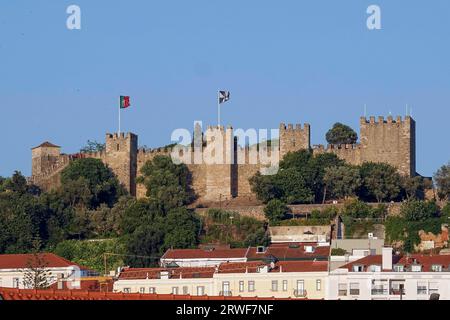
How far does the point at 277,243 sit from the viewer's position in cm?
6431

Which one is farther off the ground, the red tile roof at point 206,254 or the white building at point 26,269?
the red tile roof at point 206,254

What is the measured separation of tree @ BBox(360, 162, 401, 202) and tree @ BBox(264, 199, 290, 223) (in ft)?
10.8

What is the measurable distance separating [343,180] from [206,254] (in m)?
9.50

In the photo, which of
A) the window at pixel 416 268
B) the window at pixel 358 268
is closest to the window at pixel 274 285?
the window at pixel 358 268

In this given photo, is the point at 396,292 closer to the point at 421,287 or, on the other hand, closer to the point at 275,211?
the point at 421,287

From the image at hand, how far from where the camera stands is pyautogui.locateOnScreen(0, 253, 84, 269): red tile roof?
60.1 m

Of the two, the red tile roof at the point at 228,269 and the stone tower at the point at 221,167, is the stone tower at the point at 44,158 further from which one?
the red tile roof at the point at 228,269

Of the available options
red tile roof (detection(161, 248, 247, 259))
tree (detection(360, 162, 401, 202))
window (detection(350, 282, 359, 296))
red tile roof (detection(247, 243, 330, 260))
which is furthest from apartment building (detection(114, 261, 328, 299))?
tree (detection(360, 162, 401, 202))

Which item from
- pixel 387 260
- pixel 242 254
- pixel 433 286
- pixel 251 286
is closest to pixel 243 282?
pixel 251 286

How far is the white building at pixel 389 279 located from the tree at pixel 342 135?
24.8 meters

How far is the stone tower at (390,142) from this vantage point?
69688 mm

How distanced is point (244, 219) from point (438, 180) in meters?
8.09
